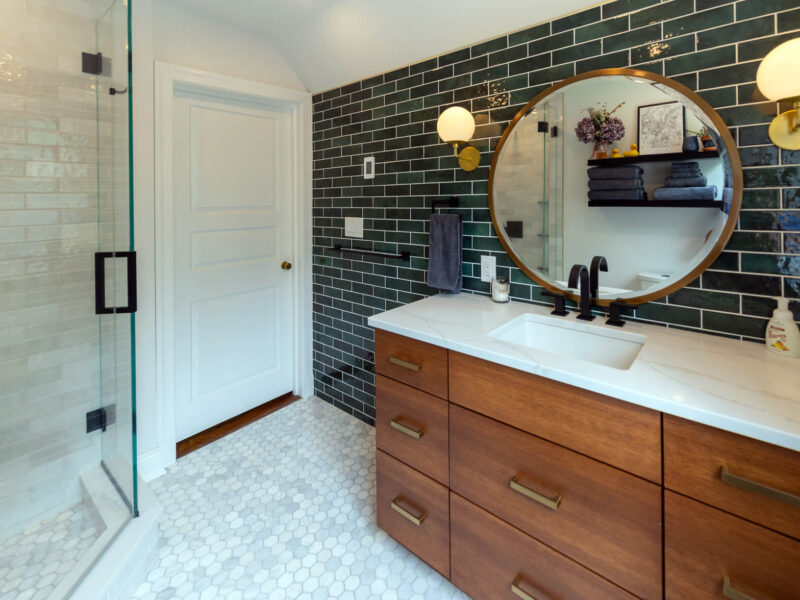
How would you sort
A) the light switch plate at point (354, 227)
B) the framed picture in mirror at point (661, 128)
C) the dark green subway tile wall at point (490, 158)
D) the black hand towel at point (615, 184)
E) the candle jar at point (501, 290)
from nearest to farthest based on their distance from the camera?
1. the dark green subway tile wall at point (490, 158)
2. the framed picture in mirror at point (661, 128)
3. the black hand towel at point (615, 184)
4. the candle jar at point (501, 290)
5. the light switch plate at point (354, 227)

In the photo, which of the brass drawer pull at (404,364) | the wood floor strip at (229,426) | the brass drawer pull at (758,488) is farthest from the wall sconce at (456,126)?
the wood floor strip at (229,426)

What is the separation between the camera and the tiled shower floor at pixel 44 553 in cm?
138

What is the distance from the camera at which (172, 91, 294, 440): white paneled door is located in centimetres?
233

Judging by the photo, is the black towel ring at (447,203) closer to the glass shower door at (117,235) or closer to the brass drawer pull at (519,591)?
the glass shower door at (117,235)

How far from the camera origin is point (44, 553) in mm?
1509

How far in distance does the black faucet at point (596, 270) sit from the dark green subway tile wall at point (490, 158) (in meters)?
0.17

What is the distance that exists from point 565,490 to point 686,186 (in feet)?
3.58

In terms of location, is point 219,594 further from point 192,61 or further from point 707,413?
point 192,61

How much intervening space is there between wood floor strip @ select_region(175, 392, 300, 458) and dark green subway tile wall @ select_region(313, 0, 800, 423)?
0.98 ft

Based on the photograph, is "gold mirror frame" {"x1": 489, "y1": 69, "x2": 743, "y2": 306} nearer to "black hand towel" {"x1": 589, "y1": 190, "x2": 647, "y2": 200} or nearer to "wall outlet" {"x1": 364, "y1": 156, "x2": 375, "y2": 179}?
"black hand towel" {"x1": 589, "y1": 190, "x2": 647, "y2": 200}

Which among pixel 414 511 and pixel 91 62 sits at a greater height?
pixel 91 62

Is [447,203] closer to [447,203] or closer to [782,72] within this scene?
[447,203]

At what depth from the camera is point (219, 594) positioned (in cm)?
147

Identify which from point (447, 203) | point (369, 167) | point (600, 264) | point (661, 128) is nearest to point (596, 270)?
point (600, 264)
